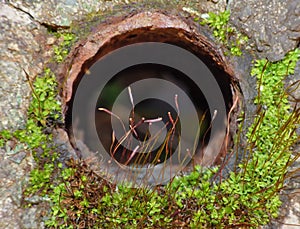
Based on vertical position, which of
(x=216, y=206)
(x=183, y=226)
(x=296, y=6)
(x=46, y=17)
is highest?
(x=296, y=6)

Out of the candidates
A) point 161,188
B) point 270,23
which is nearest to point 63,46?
point 161,188

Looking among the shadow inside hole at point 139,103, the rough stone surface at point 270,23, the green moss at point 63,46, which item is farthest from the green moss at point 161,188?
the shadow inside hole at point 139,103

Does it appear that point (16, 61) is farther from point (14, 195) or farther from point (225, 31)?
point (225, 31)

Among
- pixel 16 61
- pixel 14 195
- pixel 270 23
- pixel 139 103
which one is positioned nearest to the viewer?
pixel 14 195

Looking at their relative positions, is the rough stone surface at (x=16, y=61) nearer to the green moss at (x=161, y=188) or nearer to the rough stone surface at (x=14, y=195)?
the green moss at (x=161, y=188)

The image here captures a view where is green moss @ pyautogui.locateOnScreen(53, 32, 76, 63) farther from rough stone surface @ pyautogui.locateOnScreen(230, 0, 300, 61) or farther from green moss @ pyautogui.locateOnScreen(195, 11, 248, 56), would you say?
rough stone surface @ pyautogui.locateOnScreen(230, 0, 300, 61)

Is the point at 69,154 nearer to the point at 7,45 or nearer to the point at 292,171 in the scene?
the point at 7,45

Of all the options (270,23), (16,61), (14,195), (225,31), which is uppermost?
(270,23)

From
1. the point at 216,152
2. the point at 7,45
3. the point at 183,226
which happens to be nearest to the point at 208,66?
the point at 216,152
